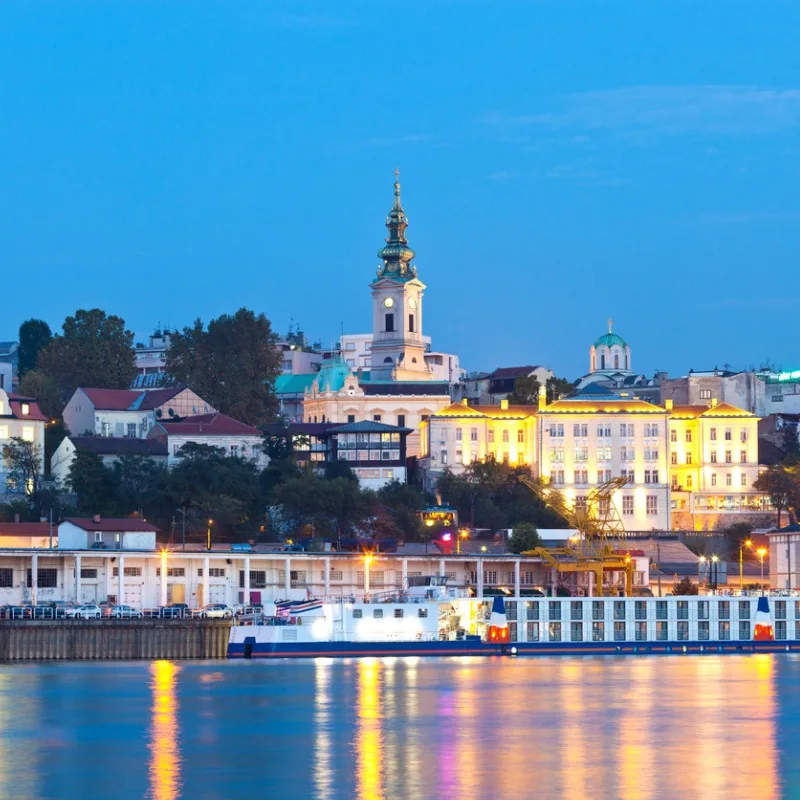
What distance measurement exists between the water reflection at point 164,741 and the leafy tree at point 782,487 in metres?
73.4

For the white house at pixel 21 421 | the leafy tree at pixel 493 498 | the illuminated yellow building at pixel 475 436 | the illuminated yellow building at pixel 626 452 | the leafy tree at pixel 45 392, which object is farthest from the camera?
the illuminated yellow building at pixel 475 436

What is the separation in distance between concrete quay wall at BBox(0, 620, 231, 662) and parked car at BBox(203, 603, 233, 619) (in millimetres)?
2504

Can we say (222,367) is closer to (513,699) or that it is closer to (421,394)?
(421,394)

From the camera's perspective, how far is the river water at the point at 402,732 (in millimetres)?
49250

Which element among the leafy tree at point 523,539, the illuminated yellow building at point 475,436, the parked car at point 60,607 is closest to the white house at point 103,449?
the parked car at point 60,607

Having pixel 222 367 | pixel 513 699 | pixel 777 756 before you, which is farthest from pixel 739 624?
pixel 222 367

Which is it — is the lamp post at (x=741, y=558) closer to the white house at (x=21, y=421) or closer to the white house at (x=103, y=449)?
the white house at (x=103, y=449)

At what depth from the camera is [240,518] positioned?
404 ft

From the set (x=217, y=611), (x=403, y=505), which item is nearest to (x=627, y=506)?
(x=403, y=505)

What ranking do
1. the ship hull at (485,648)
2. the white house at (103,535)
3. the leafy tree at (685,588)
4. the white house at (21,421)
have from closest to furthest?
the ship hull at (485,648) < the white house at (103,535) < the leafy tree at (685,588) < the white house at (21,421)

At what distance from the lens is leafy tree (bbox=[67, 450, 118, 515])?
124 meters

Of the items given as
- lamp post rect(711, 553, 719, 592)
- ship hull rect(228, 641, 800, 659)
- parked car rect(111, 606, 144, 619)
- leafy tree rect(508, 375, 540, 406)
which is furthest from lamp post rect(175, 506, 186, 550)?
leafy tree rect(508, 375, 540, 406)

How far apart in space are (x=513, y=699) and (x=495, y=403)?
369ft

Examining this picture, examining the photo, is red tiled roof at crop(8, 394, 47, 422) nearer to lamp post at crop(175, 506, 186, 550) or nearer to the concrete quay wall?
lamp post at crop(175, 506, 186, 550)
